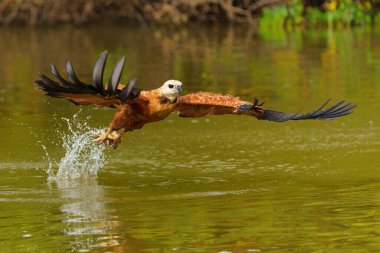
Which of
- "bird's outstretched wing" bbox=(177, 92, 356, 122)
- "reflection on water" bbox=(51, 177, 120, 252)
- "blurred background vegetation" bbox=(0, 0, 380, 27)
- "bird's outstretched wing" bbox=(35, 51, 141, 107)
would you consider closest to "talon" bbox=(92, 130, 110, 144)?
"bird's outstretched wing" bbox=(35, 51, 141, 107)

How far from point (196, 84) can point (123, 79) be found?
1448 millimetres

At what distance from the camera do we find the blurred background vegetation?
3080 centimetres

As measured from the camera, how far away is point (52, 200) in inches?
396

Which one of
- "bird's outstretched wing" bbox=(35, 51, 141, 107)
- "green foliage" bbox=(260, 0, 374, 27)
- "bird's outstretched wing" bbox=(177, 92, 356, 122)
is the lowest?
"green foliage" bbox=(260, 0, 374, 27)

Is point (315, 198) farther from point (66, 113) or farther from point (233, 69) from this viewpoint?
point (233, 69)

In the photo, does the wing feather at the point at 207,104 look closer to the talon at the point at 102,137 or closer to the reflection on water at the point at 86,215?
the talon at the point at 102,137

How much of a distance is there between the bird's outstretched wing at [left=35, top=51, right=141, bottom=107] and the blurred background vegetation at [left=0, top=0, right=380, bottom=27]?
20668 millimetres

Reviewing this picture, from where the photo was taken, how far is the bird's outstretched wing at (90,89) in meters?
9.59

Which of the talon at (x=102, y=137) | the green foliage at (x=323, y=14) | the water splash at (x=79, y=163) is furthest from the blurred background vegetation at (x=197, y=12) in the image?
the talon at (x=102, y=137)

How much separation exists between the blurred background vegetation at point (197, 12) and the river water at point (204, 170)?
29.8ft

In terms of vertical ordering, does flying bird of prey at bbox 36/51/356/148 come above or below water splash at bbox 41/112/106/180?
above

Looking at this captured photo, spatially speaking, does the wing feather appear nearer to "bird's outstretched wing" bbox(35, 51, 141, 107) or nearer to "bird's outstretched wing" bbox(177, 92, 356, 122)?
"bird's outstretched wing" bbox(177, 92, 356, 122)

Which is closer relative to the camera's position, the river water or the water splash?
the river water

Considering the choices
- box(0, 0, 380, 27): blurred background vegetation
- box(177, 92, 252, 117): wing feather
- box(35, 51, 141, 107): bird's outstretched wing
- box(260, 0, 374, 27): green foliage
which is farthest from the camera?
box(0, 0, 380, 27): blurred background vegetation
